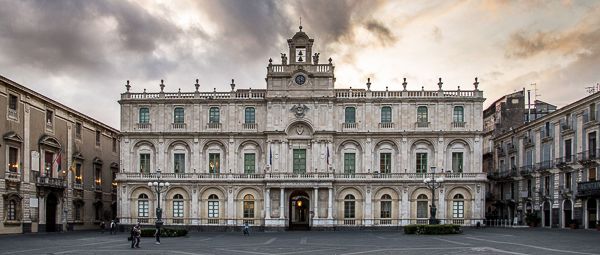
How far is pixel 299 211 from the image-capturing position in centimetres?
8488

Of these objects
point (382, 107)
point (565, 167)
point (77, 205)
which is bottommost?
point (77, 205)

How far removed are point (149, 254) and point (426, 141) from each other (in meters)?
41.5

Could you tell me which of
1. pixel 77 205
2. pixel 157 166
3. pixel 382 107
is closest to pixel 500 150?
pixel 382 107

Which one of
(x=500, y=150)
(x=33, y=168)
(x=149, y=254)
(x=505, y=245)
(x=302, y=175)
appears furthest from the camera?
(x=500, y=150)

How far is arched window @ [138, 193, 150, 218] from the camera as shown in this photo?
72.5 meters

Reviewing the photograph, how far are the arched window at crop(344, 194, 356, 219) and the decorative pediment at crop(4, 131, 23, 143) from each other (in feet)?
108

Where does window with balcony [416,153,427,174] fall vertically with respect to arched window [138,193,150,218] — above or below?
above

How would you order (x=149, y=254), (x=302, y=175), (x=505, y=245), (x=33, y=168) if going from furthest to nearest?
(x=302, y=175) → (x=33, y=168) → (x=505, y=245) → (x=149, y=254)

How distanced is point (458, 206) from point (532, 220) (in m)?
9.20

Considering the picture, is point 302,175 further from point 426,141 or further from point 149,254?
point 149,254

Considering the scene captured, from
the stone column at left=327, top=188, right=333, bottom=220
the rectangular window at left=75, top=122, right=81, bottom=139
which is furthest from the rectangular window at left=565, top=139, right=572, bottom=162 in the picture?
the rectangular window at left=75, top=122, right=81, bottom=139

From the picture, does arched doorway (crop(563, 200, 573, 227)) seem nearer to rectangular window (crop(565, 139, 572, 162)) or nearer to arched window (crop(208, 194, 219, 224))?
rectangular window (crop(565, 139, 572, 162))

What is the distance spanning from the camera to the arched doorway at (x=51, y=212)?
6900 cm

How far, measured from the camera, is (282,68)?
237 feet
